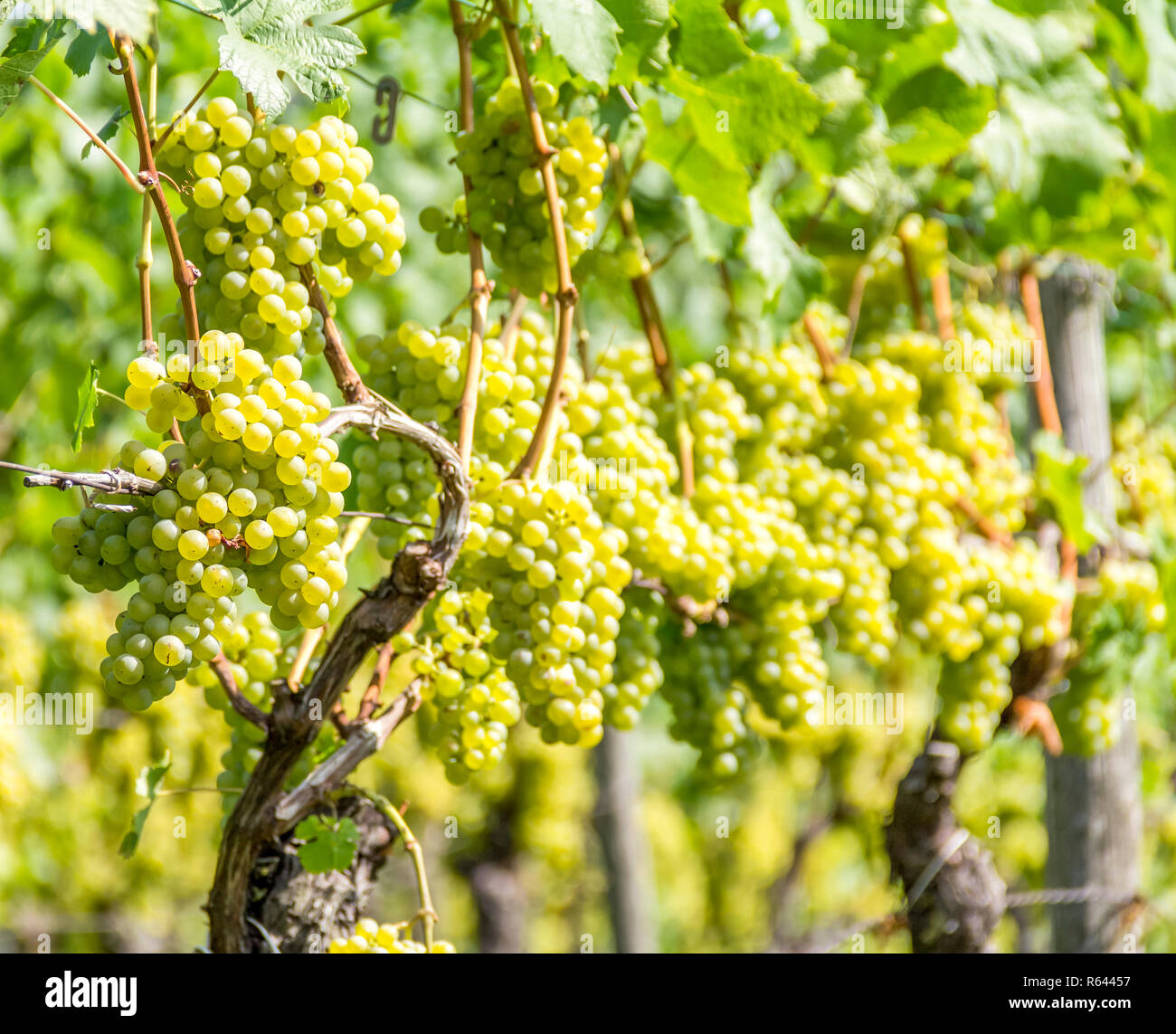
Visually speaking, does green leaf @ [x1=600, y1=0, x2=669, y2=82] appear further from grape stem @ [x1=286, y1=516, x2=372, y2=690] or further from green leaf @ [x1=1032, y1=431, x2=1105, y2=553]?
green leaf @ [x1=1032, y1=431, x2=1105, y2=553]

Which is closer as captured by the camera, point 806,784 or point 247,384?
point 247,384

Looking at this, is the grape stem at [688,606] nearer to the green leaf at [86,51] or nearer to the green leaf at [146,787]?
the green leaf at [146,787]

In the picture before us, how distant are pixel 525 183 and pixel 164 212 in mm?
333

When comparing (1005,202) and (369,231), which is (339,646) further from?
(1005,202)

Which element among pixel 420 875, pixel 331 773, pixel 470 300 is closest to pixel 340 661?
pixel 331 773

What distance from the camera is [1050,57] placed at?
1330 mm

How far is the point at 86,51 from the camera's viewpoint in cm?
90

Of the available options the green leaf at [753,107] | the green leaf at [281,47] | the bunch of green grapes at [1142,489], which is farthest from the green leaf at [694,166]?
the bunch of green grapes at [1142,489]

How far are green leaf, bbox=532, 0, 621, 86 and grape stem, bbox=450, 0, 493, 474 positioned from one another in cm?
17

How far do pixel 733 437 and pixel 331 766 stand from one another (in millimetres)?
608

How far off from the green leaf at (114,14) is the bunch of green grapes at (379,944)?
0.68 meters

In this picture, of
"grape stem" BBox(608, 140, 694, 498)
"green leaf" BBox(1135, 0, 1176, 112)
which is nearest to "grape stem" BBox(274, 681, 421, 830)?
"grape stem" BBox(608, 140, 694, 498)
